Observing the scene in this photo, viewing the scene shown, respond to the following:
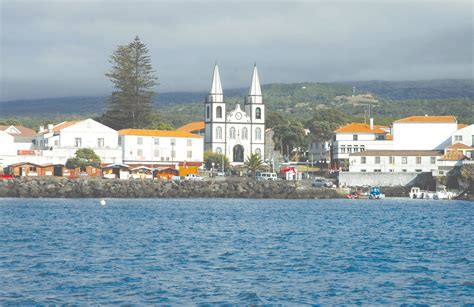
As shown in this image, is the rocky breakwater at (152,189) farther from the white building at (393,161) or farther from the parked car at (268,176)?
the white building at (393,161)

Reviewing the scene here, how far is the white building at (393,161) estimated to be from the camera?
305 feet

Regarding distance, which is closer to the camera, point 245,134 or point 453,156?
point 453,156

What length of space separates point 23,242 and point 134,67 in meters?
81.8

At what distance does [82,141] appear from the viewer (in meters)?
98.2

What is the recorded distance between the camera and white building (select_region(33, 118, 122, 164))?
315 ft

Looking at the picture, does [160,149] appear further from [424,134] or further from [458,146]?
[458,146]

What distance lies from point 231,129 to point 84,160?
1282 inches

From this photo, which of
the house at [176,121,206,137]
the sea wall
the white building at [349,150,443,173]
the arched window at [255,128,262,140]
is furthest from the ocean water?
the house at [176,121,206,137]

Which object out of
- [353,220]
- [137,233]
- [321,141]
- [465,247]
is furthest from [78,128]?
[465,247]

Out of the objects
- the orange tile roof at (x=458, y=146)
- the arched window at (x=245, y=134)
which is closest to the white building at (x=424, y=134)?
the orange tile roof at (x=458, y=146)

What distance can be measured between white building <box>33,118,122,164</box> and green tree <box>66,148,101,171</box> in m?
2.06

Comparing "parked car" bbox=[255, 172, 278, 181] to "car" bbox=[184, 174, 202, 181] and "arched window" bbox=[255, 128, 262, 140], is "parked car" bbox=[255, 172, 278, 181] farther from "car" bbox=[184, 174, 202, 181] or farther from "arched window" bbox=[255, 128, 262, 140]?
"arched window" bbox=[255, 128, 262, 140]

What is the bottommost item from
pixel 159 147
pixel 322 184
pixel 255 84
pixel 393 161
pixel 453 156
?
pixel 322 184

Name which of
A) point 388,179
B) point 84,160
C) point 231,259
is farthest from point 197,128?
point 231,259
